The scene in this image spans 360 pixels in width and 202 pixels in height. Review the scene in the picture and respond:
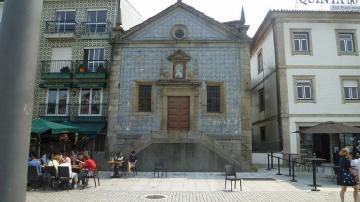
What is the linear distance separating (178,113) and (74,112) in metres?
7.66

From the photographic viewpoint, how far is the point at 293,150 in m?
21.5

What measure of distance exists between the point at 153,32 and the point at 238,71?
6.44 meters

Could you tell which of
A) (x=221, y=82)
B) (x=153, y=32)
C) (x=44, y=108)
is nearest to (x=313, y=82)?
(x=221, y=82)

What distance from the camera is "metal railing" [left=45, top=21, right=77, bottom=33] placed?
23.5 meters

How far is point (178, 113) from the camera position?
67.5ft

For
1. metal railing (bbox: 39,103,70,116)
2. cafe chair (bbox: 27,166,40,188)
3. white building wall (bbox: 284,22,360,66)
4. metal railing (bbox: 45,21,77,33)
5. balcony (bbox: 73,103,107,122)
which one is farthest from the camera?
metal railing (bbox: 45,21,77,33)

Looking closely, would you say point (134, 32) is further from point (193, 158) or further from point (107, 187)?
point (107, 187)

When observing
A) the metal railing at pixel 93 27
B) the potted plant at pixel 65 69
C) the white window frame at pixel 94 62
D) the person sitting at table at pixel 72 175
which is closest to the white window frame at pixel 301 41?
the metal railing at pixel 93 27

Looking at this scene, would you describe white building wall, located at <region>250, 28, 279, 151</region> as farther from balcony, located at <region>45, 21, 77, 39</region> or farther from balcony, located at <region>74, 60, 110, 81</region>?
balcony, located at <region>45, 21, 77, 39</region>

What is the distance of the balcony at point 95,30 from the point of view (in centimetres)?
2297

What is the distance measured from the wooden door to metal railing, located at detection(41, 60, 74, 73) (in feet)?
26.9

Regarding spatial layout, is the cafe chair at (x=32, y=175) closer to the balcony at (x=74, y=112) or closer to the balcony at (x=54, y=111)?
the balcony at (x=74, y=112)

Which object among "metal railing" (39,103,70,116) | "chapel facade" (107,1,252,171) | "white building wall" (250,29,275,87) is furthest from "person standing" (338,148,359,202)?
"metal railing" (39,103,70,116)

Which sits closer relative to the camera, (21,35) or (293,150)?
(21,35)
